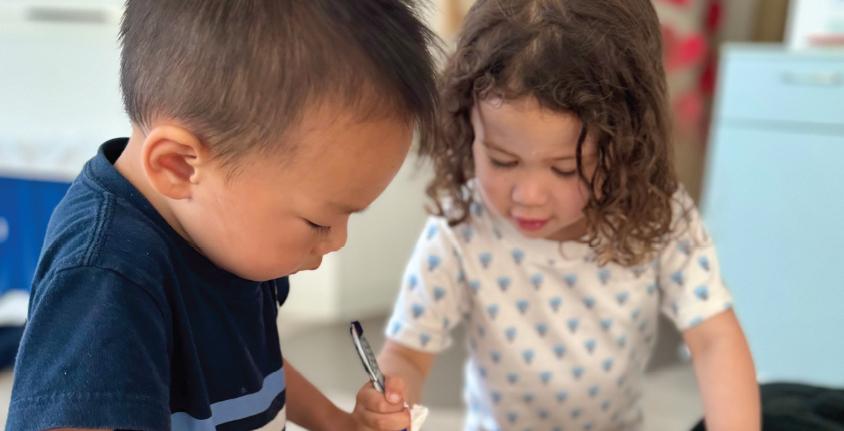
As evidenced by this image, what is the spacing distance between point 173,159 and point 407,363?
1.36 feet

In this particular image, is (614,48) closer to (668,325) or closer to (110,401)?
(110,401)

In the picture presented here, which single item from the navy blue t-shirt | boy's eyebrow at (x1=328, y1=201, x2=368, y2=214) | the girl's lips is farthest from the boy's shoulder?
the girl's lips

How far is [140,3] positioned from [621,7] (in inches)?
15.1

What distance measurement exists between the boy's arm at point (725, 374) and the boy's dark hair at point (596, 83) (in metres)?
0.11

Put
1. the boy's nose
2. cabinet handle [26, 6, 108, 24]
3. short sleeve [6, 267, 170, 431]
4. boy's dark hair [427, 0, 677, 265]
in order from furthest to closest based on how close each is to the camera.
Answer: cabinet handle [26, 6, 108, 24], boy's dark hair [427, 0, 677, 265], the boy's nose, short sleeve [6, 267, 170, 431]

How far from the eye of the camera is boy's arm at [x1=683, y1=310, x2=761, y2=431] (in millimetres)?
757

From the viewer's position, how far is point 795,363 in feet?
5.91

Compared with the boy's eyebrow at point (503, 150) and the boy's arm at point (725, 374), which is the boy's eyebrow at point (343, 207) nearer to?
the boy's eyebrow at point (503, 150)

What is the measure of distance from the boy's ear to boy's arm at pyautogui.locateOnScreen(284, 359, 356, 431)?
25 centimetres

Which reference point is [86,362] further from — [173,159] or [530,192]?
[530,192]

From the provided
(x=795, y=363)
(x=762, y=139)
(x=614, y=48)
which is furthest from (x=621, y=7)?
(x=795, y=363)

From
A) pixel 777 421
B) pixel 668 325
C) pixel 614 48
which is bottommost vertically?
pixel 668 325

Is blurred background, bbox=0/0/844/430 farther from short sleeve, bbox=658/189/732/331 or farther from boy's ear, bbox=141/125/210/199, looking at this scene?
boy's ear, bbox=141/125/210/199

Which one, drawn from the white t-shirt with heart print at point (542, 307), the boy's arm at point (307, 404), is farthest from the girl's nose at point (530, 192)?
the boy's arm at point (307, 404)
